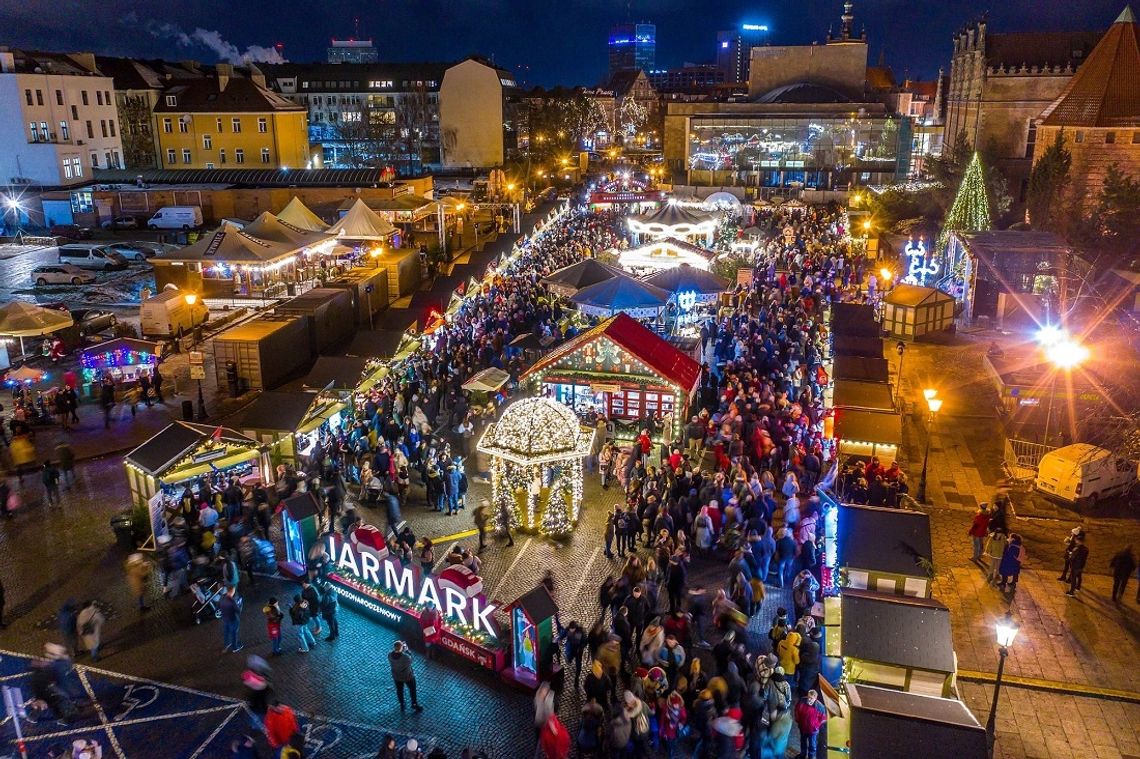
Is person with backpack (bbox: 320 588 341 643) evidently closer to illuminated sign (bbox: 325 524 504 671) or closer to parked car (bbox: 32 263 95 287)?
illuminated sign (bbox: 325 524 504 671)

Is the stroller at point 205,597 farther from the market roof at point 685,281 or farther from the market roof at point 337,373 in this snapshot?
the market roof at point 685,281

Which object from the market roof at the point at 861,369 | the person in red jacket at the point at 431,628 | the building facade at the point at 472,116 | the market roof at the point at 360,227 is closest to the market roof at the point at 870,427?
the market roof at the point at 861,369

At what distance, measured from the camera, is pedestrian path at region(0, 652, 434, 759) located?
9.29 meters

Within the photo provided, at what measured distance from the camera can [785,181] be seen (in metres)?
57.5

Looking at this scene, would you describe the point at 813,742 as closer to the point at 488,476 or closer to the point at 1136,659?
the point at 1136,659

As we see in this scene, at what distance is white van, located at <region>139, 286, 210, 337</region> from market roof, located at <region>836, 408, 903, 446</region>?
771 inches

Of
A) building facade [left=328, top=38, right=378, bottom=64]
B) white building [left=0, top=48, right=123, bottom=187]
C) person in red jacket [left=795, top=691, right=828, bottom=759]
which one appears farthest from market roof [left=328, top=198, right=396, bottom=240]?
building facade [left=328, top=38, right=378, bottom=64]

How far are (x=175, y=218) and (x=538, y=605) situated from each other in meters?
41.7

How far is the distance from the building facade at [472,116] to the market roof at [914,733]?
67308mm

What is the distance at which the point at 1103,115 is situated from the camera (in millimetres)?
36562

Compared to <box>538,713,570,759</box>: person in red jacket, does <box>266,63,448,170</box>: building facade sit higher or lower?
higher

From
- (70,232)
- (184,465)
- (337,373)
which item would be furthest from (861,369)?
(70,232)

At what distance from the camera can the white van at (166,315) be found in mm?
25500

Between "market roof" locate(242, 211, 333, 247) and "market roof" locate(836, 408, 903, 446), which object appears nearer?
"market roof" locate(836, 408, 903, 446)
